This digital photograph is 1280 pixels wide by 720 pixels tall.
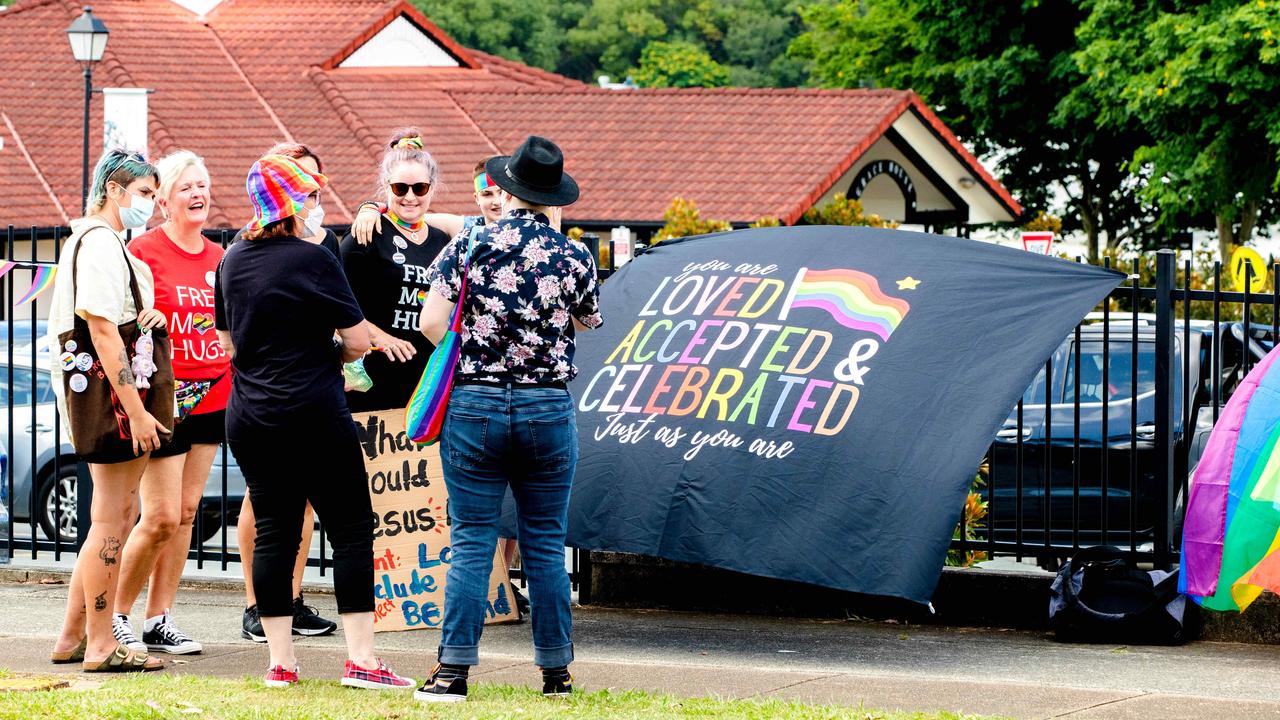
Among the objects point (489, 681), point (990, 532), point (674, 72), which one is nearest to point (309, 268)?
point (489, 681)

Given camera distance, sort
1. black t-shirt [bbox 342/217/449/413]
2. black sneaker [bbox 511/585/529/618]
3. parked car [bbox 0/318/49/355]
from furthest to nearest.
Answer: parked car [bbox 0/318/49/355]
black sneaker [bbox 511/585/529/618]
black t-shirt [bbox 342/217/449/413]

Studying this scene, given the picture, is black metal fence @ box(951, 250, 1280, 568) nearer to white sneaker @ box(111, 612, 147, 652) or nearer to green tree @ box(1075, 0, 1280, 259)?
white sneaker @ box(111, 612, 147, 652)

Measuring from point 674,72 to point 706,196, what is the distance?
5168cm

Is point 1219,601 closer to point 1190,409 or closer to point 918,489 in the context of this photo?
point 918,489

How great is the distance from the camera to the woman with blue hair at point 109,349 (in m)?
6.12

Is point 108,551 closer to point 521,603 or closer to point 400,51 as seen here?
point 521,603

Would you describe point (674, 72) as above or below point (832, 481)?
above

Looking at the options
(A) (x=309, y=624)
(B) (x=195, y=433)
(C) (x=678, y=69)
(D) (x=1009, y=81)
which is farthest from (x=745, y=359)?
(C) (x=678, y=69)

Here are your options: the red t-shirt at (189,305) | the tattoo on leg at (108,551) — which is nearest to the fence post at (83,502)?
the red t-shirt at (189,305)

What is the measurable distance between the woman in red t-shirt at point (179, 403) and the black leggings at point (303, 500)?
0.71m

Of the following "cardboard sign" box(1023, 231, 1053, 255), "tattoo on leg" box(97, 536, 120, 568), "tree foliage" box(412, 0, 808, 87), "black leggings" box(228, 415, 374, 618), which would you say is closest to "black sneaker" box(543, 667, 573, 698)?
"black leggings" box(228, 415, 374, 618)

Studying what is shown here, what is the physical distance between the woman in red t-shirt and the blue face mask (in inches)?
2.8

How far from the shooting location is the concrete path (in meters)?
5.86

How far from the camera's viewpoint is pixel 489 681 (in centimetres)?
618
